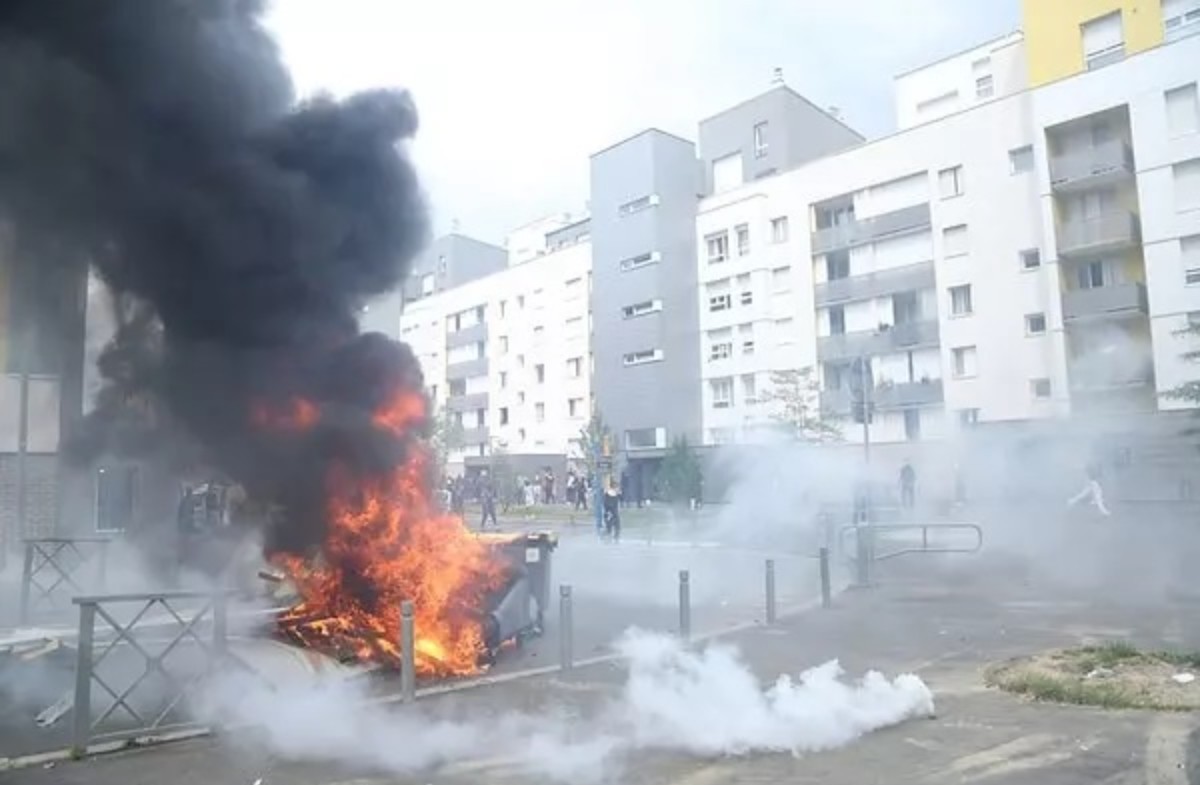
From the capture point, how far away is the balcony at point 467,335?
58.9m

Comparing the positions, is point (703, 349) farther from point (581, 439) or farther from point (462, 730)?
point (462, 730)

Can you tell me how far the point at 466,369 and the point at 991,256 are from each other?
36.1 m

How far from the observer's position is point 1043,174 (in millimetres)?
30641

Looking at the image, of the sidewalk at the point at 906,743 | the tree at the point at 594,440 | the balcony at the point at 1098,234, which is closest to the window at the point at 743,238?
the tree at the point at 594,440

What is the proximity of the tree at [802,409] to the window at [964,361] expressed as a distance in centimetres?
465

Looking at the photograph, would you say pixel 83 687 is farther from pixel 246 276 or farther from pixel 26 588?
pixel 26 588

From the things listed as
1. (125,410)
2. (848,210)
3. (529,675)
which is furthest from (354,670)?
(848,210)

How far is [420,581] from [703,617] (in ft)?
13.8

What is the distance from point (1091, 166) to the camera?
29594 millimetres

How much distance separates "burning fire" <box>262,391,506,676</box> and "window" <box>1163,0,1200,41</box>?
1154 inches

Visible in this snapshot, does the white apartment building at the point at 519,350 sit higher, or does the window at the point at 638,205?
the window at the point at 638,205

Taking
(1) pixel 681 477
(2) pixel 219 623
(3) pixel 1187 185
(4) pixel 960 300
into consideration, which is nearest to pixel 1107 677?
(2) pixel 219 623

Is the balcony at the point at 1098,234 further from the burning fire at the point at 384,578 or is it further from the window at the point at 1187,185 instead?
the burning fire at the point at 384,578

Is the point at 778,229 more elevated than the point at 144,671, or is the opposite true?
the point at 778,229
